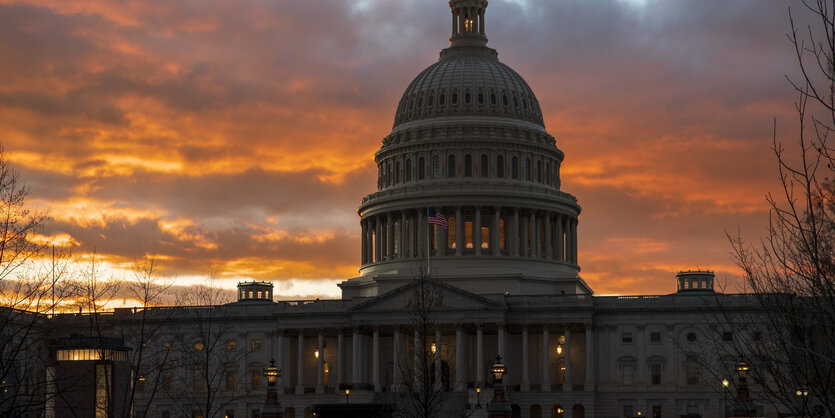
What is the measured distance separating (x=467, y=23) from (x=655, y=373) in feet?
182

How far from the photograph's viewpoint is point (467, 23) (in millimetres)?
168625

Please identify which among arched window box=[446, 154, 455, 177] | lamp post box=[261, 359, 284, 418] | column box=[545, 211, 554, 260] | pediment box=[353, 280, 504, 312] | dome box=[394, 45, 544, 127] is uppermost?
dome box=[394, 45, 544, 127]

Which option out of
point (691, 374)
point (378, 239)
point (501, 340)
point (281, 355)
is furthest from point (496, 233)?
point (691, 374)

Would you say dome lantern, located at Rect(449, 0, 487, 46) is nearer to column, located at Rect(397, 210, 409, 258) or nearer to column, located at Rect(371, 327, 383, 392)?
column, located at Rect(397, 210, 409, 258)

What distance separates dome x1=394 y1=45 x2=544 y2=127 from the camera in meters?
160

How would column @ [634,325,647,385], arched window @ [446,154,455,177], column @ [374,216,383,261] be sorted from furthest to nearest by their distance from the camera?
1. column @ [374,216,383,261]
2. arched window @ [446,154,455,177]
3. column @ [634,325,647,385]

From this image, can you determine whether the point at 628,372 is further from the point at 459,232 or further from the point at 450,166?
the point at 450,166

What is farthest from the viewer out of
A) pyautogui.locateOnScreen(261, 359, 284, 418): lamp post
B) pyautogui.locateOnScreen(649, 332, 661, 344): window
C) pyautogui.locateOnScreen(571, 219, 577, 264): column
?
pyautogui.locateOnScreen(571, 219, 577, 264): column

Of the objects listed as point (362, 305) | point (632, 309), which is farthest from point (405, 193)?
point (632, 309)

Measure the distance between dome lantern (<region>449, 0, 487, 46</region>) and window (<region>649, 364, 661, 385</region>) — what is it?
5135 cm

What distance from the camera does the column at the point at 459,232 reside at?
15238 cm

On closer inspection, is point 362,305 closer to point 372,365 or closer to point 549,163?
point 372,365

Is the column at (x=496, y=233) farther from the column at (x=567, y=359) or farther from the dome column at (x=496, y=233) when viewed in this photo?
the column at (x=567, y=359)

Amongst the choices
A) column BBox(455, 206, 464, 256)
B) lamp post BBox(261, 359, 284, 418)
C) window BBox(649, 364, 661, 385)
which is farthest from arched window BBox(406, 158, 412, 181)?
lamp post BBox(261, 359, 284, 418)
